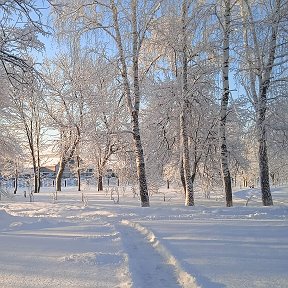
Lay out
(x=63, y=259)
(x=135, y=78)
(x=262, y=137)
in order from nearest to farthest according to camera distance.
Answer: (x=63, y=259) < (x=262, y=137) < (x=135, y=78)

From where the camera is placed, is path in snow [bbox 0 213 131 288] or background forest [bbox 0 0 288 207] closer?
path in snow [bbox 0 213 131 288]

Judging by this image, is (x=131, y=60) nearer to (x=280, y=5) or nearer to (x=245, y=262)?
(x=280, y=5)

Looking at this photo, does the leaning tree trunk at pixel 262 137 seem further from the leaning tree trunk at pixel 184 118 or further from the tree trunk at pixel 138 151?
the tree trunk at pixel 138 151

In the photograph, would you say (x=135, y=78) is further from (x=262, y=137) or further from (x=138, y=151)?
(x=262, y=137)

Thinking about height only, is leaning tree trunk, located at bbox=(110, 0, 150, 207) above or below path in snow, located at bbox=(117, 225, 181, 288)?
above

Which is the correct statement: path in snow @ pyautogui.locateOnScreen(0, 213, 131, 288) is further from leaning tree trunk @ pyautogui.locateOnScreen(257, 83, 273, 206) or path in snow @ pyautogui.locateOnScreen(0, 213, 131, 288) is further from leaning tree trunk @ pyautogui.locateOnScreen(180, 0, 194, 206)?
leaning tree trunk @ pyautogui.locateOnScreen(257, 83, 273, 206)

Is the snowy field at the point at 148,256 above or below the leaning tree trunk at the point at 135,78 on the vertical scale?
below

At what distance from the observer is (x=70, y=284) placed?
4.54m

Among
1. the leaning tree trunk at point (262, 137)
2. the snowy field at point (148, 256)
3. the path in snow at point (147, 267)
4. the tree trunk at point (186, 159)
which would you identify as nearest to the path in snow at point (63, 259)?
the snowy field at point (148, 256)

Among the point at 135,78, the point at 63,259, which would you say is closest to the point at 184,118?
the point at 135,78

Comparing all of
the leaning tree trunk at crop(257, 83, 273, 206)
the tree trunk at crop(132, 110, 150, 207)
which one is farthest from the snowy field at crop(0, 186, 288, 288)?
the leaning tree trunk at crop(257, 83, 273, 206)

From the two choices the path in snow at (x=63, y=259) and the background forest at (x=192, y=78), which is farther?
Answer: the background forest at (x=192, y=78)

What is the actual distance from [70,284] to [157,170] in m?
19.3

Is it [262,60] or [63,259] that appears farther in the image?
[262,60]
